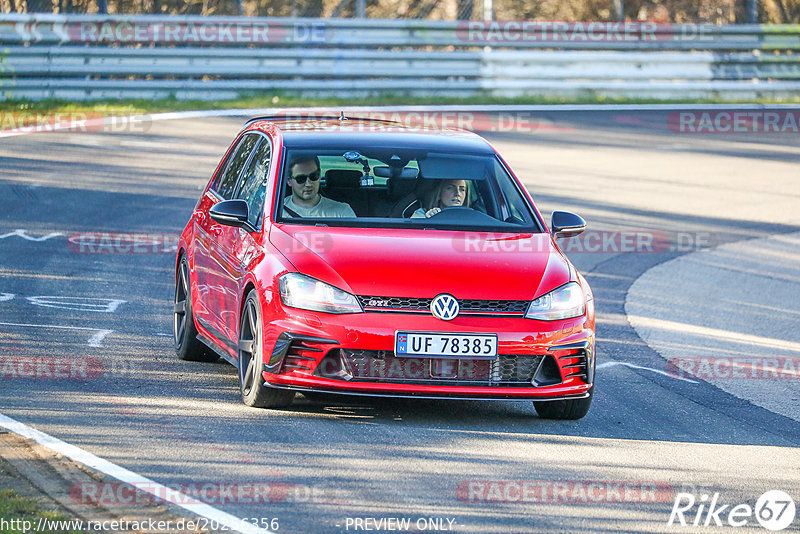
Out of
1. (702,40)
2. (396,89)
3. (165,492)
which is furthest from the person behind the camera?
(702,40)

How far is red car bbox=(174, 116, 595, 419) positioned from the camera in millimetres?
7195

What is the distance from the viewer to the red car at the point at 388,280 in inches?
283

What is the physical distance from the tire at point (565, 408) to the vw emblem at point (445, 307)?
3.06 ft

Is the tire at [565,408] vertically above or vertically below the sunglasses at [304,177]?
below

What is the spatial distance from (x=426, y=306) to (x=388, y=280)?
25 cm

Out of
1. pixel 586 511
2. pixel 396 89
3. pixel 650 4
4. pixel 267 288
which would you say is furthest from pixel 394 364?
pixel 650 4

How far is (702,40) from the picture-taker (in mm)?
27062

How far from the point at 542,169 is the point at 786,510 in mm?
13164

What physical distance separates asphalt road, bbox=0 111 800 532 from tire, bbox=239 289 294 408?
0.41ft

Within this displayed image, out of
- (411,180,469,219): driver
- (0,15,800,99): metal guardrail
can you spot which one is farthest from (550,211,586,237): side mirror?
(0,15,800,99): metal guardrail

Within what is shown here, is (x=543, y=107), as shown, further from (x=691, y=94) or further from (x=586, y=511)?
(x=586, y=511)

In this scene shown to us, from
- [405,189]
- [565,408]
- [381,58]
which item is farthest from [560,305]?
[381,58]

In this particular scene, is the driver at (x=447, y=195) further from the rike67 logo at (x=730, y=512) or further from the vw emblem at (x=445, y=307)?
the rike67 logo at (x=730, y=512)

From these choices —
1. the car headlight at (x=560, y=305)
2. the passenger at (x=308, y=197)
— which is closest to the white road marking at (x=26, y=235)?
the passenger at (x=308, y=197)
